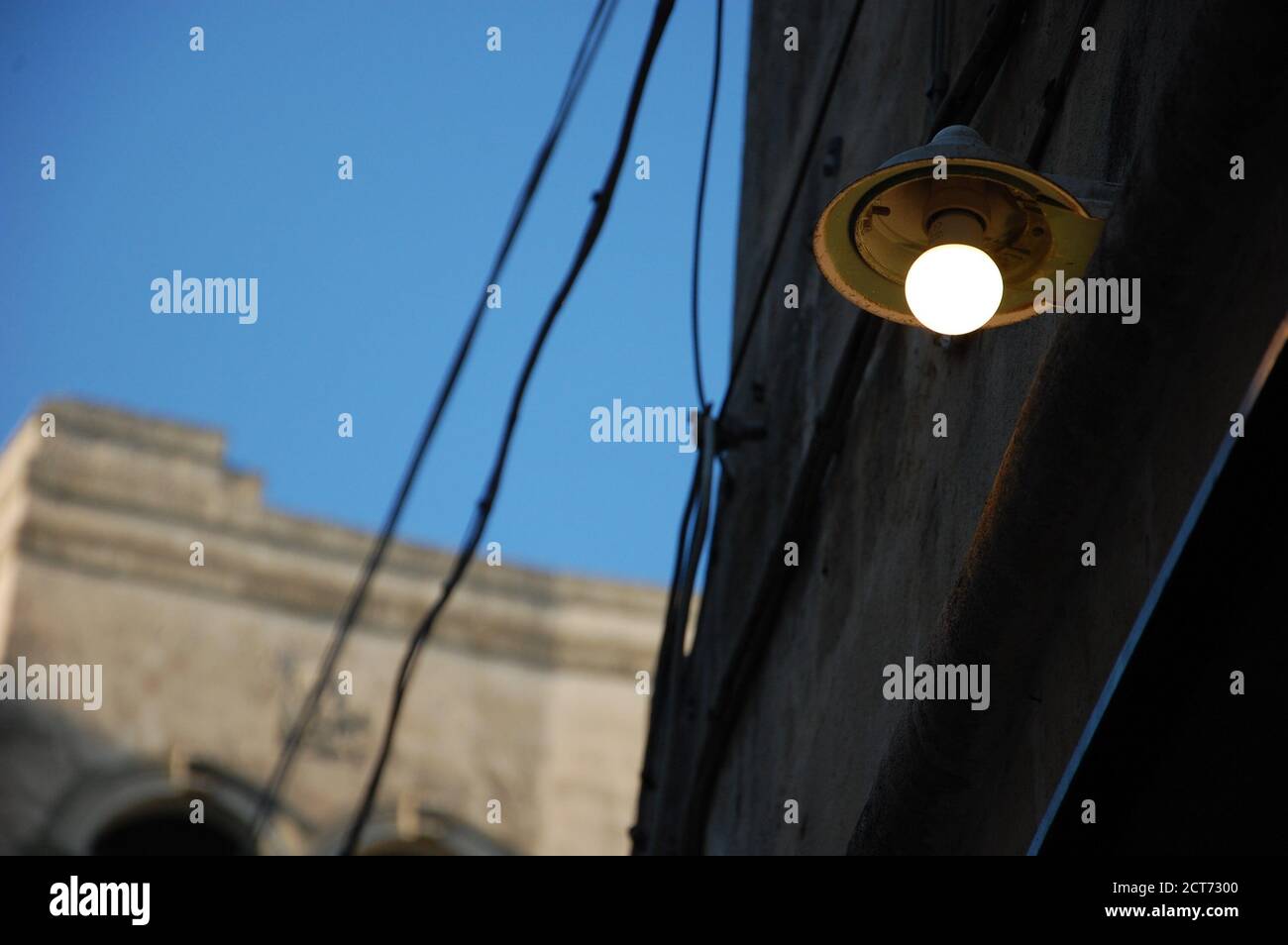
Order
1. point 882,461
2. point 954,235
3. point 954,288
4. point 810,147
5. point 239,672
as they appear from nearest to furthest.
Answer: point 954,288, point 954,235, point 882,461, point 810,147, point 239,672

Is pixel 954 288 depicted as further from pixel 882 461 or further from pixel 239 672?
pixel 239 672

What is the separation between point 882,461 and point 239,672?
18904mm

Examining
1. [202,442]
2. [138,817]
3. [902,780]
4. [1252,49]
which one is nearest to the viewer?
[1252,49]

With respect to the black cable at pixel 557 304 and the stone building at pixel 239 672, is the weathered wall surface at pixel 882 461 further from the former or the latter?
the stone building at pixel 239 672

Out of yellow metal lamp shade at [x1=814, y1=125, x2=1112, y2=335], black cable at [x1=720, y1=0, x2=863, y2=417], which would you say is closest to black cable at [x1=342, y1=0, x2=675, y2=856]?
black cable at [x1=720, y1=0, x2=863, y2=417]

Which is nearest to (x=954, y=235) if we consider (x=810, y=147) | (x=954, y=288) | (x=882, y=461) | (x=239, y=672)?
→ (x=954, y=288)

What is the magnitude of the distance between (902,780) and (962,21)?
2185 mm

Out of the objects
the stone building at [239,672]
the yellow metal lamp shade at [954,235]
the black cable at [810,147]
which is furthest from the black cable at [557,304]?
the stone building at [239,672]

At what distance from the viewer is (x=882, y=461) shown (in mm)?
5555

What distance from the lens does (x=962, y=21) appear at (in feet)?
17.4
